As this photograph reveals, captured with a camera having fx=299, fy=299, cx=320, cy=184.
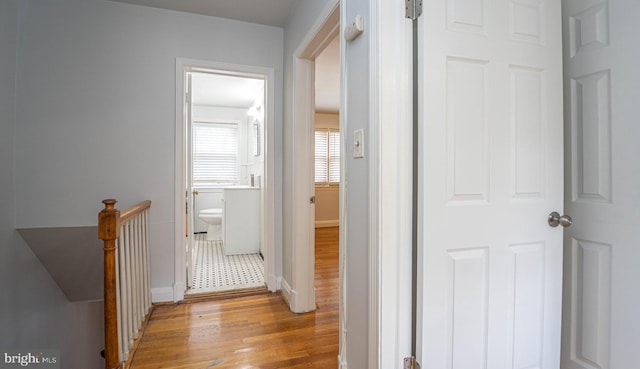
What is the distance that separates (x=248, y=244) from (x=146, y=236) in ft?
5.65

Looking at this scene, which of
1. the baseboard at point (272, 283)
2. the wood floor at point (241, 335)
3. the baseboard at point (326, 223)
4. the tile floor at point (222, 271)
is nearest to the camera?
the wood floor at point (241, 335)

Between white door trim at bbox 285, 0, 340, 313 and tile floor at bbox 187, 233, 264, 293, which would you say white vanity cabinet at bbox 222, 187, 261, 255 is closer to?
tile floor at bbox 187, 233, 264, 293

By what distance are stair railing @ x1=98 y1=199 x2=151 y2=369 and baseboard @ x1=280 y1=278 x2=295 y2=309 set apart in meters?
1.08

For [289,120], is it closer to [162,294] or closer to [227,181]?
[162,294]

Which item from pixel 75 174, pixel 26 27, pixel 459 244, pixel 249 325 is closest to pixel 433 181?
pixel 459 244

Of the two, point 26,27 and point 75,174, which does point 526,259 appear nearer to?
point 75,174

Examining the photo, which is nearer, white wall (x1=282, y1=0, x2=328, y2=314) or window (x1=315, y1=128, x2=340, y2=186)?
white wall (x1=282, y1=0, x2=328, y2=314)

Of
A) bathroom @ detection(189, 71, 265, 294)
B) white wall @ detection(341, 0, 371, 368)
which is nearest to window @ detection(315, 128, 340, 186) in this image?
bathroom @ detection(189, 71, 265, 294)

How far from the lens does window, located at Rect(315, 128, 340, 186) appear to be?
6.05 meters

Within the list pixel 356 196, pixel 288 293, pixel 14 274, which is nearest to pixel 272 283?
pixel 288 293

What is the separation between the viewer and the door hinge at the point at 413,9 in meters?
1.19

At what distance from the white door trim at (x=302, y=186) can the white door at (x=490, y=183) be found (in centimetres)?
132

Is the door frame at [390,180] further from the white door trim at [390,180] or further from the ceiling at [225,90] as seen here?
the ceiling at [225,90]

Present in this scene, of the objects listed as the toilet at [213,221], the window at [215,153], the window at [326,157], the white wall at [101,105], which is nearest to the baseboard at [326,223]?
the window at [326,157]
